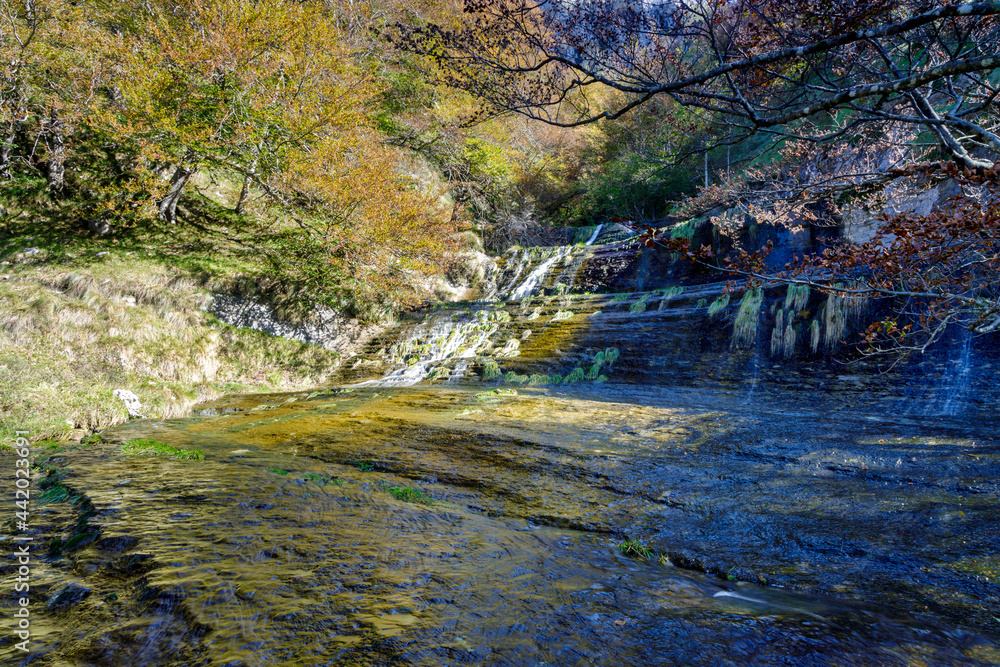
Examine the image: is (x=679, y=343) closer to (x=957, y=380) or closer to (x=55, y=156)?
(x=957, y=380)

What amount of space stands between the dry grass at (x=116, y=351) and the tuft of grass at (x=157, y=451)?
→ 1.79 m

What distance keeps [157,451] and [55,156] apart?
444 inches

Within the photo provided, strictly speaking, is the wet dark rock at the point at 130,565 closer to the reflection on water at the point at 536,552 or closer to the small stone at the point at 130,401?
the reflection on water at the point at 536,552

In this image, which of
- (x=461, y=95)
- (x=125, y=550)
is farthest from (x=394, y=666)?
(x=461, y=95)

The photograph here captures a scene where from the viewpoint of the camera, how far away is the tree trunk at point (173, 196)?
11742 millimetres

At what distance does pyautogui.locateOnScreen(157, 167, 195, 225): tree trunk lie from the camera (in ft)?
38.5

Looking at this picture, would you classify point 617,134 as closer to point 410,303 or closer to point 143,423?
point 410,303

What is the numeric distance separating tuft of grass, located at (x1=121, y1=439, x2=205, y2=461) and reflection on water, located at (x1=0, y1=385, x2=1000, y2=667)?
220 mm

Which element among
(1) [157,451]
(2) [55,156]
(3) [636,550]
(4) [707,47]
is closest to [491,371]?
(1) [157,451]

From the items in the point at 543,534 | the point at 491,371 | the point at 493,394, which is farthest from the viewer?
the point at 491,371

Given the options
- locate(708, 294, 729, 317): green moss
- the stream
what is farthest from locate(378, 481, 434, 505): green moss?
locate(708, 294, 729, 317): green moss

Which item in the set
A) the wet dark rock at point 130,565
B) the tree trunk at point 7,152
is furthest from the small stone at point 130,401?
the tree trunk at point 7,152

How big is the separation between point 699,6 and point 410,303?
10.9 m

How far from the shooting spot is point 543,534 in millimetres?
3025
